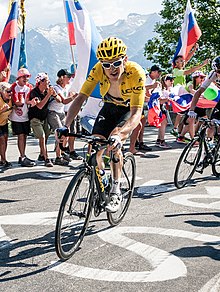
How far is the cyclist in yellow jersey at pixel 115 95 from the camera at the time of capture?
5.25m

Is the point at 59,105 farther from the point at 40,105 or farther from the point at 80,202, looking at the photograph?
the point at 80,202

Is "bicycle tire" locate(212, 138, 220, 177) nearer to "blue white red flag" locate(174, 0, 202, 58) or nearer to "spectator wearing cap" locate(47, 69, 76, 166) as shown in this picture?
"spectator wearing cap" locate(47, 69, 76, 166)

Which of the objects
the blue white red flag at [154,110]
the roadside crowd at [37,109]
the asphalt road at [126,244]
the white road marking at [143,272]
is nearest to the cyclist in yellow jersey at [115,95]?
the white road marking at [143,272]

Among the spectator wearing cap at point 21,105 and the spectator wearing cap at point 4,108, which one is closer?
the spectator wearing cap at point 4,108

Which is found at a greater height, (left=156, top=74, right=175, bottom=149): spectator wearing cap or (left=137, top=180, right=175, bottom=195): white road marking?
(left=156, top=74, right=175, bottom=149): spectator wearing cap

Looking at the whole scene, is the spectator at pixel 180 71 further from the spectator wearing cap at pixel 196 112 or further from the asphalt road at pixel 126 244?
the asphalt road at pixel 126 244

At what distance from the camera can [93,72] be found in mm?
5648

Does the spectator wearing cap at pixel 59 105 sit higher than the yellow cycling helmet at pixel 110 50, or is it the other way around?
the yellow cycling helmet at pixel 110 50

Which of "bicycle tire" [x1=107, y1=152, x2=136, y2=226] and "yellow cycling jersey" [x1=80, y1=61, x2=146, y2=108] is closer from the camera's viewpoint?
"yellow cycling jersey" [x1=80, y1=61, x2=146, y2=108]

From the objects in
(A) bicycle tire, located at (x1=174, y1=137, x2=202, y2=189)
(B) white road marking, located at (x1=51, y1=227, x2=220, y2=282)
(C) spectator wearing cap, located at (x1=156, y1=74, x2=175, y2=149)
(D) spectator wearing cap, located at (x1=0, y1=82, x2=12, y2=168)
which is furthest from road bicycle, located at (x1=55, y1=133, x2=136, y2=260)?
(C) spectator wearing cap, located at (x1=156, y1=74, x2=175, y2=149)

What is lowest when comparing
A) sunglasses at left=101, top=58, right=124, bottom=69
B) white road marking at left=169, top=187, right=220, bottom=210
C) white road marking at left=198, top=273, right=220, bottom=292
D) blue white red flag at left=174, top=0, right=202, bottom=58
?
white road marking at left=169, top=187, right=220, bottom=210

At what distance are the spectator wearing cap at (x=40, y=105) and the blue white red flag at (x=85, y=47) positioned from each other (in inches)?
21.9

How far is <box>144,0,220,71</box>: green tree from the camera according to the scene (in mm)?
32375

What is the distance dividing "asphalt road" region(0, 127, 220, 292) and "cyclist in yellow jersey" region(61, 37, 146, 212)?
54 centimetres
